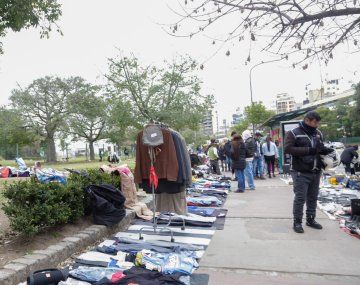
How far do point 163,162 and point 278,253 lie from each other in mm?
1972

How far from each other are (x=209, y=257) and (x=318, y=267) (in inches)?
49.5

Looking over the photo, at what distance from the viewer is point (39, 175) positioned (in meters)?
5.68

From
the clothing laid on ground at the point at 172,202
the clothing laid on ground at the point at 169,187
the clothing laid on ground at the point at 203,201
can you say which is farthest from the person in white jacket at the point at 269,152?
the clothing laid on ground at the point at 169,187

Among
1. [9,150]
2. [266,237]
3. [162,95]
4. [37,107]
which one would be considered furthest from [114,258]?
[9,150]

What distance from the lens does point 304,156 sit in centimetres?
524

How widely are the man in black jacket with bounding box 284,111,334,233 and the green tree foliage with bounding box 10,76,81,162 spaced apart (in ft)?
134

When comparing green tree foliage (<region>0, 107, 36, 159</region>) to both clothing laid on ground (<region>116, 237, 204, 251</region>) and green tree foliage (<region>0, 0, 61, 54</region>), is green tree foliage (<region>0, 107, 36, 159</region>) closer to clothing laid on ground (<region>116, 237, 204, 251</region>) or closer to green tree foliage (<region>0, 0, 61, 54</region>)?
green tree foliage (<region>0, 0, 61, 54</region>)

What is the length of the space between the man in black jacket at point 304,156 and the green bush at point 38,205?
10.7ft

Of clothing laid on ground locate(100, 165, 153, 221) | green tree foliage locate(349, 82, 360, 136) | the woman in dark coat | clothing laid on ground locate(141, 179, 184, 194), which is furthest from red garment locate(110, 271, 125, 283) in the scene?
green tree foliage locate(349, 82, 360, 136)

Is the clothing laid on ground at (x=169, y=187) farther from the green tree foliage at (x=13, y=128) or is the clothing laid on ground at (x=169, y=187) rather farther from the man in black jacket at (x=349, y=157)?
the green tree foliage at (x=13, y=128)

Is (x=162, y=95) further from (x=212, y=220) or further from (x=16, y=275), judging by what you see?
(x=16, y=275)

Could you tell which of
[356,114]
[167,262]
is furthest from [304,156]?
[356,114]

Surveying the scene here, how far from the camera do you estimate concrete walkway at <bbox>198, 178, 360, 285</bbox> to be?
142 inches

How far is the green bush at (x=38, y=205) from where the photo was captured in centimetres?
405
